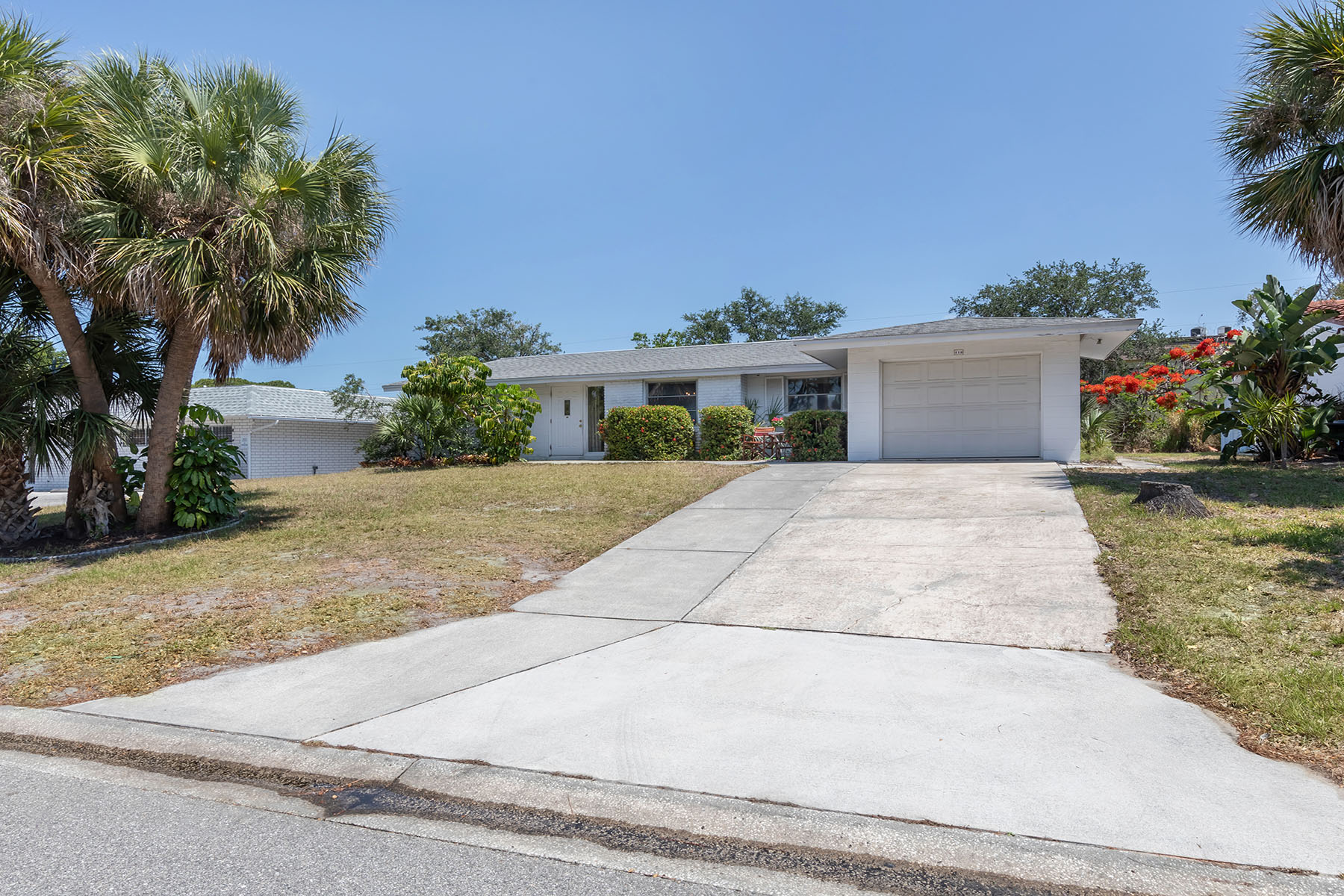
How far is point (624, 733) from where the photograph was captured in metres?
3.76

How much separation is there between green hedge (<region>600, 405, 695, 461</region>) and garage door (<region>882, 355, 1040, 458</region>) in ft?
16.6

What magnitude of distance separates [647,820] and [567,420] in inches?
790

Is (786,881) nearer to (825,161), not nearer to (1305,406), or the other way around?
(1305,406)

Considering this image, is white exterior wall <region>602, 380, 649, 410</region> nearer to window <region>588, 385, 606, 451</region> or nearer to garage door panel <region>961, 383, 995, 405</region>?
window <region>588, 385, 606, 451</region>

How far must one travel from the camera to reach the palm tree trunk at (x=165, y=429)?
32.4 feet

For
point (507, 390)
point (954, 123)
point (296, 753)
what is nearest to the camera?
point (296, 753)

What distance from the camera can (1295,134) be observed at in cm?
1013

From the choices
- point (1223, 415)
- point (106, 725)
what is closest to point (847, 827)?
point (106, 725)

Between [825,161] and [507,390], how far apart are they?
14.4 m

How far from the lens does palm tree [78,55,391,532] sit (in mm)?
8859

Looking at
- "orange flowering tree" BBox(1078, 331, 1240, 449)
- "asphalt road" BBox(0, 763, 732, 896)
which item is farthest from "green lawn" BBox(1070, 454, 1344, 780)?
"orange flowering tree" BBox(1078, 331, 1240, 449)

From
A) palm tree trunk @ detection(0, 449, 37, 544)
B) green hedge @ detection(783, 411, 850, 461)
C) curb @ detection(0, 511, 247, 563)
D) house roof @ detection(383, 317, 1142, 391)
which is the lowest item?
curb @ detection(0, 511, 247, 563)

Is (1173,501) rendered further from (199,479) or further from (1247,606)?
(199,479)

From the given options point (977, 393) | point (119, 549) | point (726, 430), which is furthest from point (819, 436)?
point (119, 549)
